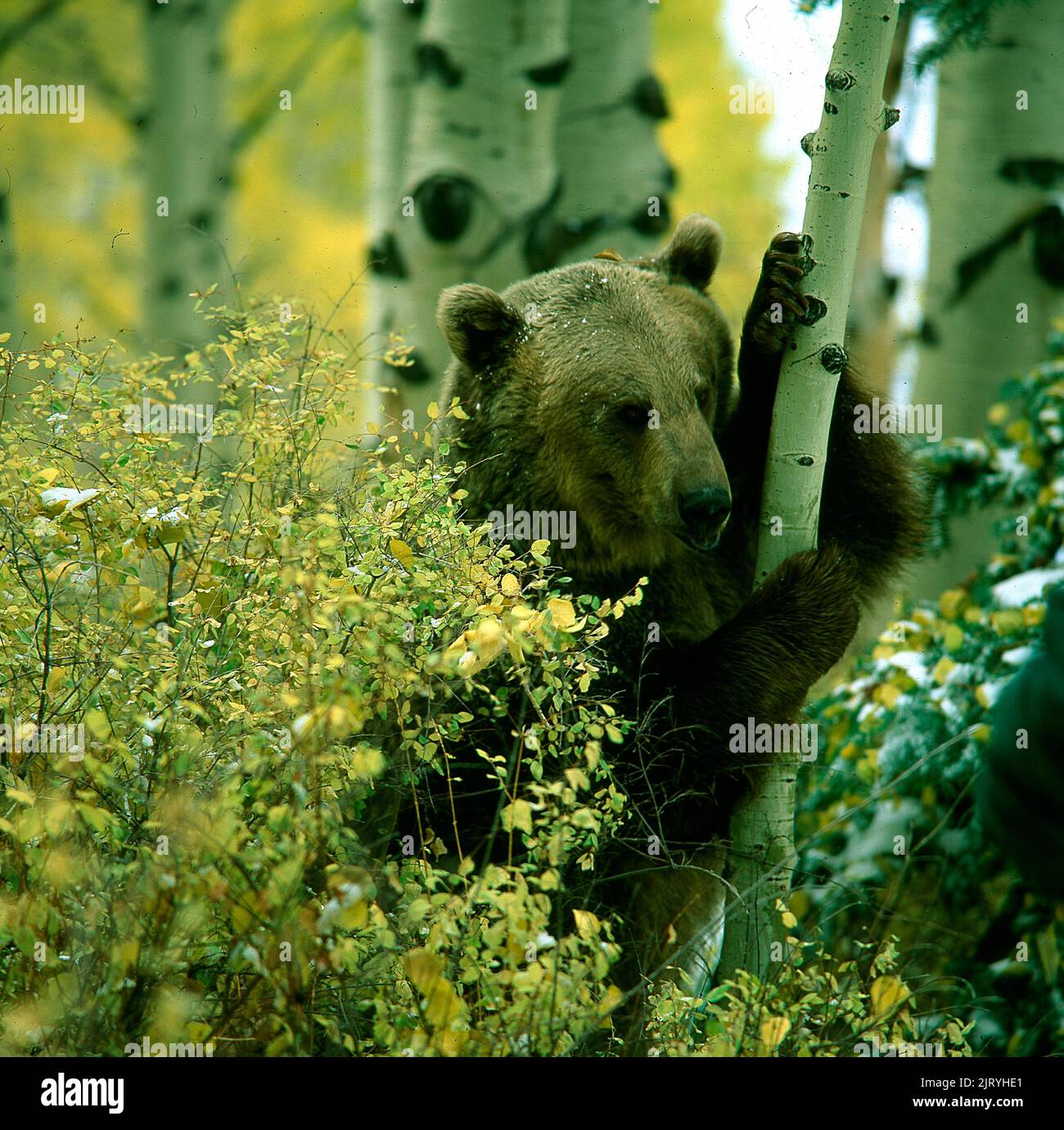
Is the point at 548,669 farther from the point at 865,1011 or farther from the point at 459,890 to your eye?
the point at 865,1011

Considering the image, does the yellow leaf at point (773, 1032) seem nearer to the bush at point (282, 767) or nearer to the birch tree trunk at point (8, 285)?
the bush at point (282, 767)

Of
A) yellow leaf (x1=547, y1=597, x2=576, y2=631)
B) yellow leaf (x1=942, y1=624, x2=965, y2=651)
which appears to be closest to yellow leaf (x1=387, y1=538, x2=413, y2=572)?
yellow leaf (x1=547, y1=597, x2=576, y2=631)

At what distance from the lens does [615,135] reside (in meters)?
7.05

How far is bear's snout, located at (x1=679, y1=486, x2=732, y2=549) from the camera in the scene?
3814 millimetres

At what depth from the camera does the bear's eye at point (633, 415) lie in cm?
414

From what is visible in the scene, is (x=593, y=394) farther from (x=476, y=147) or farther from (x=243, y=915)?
(x=476, y=147)

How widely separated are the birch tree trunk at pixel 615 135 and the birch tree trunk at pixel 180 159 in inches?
145

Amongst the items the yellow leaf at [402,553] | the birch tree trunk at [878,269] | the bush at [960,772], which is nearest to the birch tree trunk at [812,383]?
the bush at [960,772]

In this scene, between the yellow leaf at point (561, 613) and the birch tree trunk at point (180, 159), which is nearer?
the yellow leaf at point (561, 613)

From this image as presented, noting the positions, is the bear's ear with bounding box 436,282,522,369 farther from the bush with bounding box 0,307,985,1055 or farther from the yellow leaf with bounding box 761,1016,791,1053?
the yellow leaf with bounding box 761,1016,791,1053

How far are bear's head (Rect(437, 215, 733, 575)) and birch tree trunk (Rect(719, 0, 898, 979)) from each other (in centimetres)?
33

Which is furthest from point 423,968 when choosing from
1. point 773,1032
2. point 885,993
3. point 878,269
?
point 878,269
